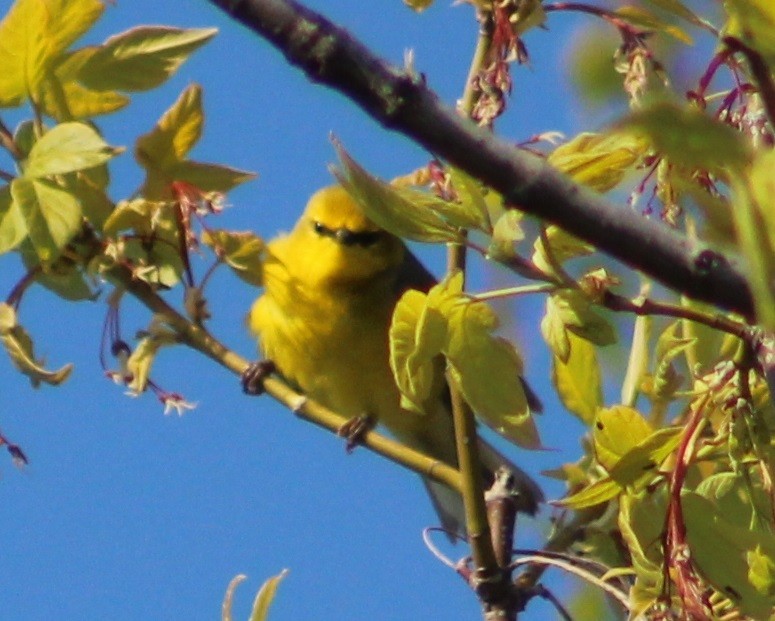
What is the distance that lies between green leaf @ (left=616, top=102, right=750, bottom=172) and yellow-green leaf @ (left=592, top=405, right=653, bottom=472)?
91 cm

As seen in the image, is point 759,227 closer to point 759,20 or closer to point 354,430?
point 759,20

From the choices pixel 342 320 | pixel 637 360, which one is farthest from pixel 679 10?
pixel 342 320

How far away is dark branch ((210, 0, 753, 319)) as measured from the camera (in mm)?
549

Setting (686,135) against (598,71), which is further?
(598,71)

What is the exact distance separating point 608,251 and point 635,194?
0.87 metres

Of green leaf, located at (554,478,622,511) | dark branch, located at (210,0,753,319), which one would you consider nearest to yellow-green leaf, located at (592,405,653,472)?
green leaf, located at (554,478,622,511)

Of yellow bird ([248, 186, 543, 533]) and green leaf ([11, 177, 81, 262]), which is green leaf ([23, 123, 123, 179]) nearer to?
green leaf ([11, 177, 81, 262])

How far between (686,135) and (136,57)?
1182mm

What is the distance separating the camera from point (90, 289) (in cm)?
175

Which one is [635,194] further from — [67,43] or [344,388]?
[344,388]

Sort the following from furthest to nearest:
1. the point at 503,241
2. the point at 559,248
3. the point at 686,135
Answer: the point at 559,248
the point at 503,241
the point at 686,135

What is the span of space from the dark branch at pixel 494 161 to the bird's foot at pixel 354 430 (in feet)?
4.31

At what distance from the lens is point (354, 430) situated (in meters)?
2.33

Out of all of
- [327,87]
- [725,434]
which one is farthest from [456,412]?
[327,87]
